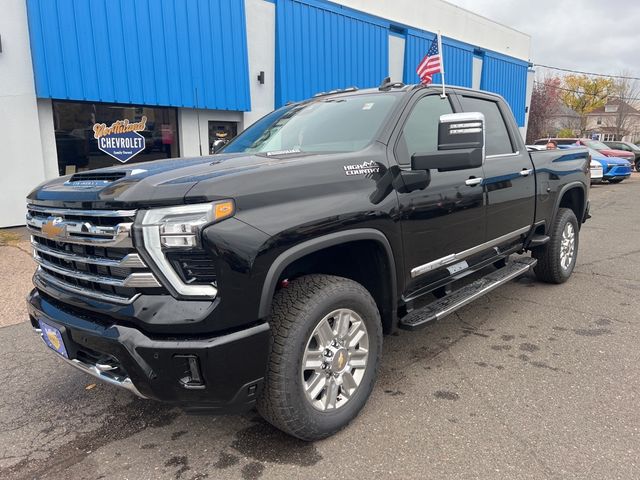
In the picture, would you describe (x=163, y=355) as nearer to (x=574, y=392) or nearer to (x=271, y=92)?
(x=574, y=392)

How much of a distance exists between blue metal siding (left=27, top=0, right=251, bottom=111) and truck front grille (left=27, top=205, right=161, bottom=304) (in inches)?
274

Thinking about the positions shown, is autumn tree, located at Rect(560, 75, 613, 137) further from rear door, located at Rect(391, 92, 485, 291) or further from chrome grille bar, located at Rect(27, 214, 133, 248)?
chrome grille bar, located at Rect(27, 214, 133, 248)

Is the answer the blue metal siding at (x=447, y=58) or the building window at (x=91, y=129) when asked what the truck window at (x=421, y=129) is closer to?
the building window at (x=91, y=129)

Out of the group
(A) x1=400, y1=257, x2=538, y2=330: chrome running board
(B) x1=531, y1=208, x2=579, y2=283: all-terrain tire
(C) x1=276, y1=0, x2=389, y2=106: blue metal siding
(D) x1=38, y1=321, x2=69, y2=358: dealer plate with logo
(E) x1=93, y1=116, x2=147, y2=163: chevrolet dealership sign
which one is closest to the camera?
(D) x1=38, y1=321, x2=69, y2=358: dealer plate with logo

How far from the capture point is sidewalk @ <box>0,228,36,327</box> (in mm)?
4988

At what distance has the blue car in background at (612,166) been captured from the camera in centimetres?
1792

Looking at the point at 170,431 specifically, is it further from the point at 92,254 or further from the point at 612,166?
the point at 612,166

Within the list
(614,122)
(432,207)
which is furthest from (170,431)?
(614,122)

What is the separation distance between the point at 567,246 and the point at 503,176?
200 centimetres

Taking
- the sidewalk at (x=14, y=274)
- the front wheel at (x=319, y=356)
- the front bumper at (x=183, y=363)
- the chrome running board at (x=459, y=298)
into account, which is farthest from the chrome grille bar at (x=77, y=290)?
the sidewalk at (x=14, y=274)

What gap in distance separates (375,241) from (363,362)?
28.2 inches

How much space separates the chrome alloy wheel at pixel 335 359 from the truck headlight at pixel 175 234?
0.73m

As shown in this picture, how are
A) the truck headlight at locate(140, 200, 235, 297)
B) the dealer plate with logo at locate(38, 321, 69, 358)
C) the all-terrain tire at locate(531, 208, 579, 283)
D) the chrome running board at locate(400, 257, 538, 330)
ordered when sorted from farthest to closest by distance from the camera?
the all-terrain tire at locate(531, 208, 579, 283)
the chrome running board at locate(400, 257, 538, 330)
the dealer plate with logo at locate(38, 321, 69, 358)
the truck headlight at locate(140, 200, 235, 297)

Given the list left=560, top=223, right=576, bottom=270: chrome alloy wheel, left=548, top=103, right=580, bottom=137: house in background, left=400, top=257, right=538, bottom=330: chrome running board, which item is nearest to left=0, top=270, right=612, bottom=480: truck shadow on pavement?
left=400, top=257, right=538, bottom=330: chrome running board
